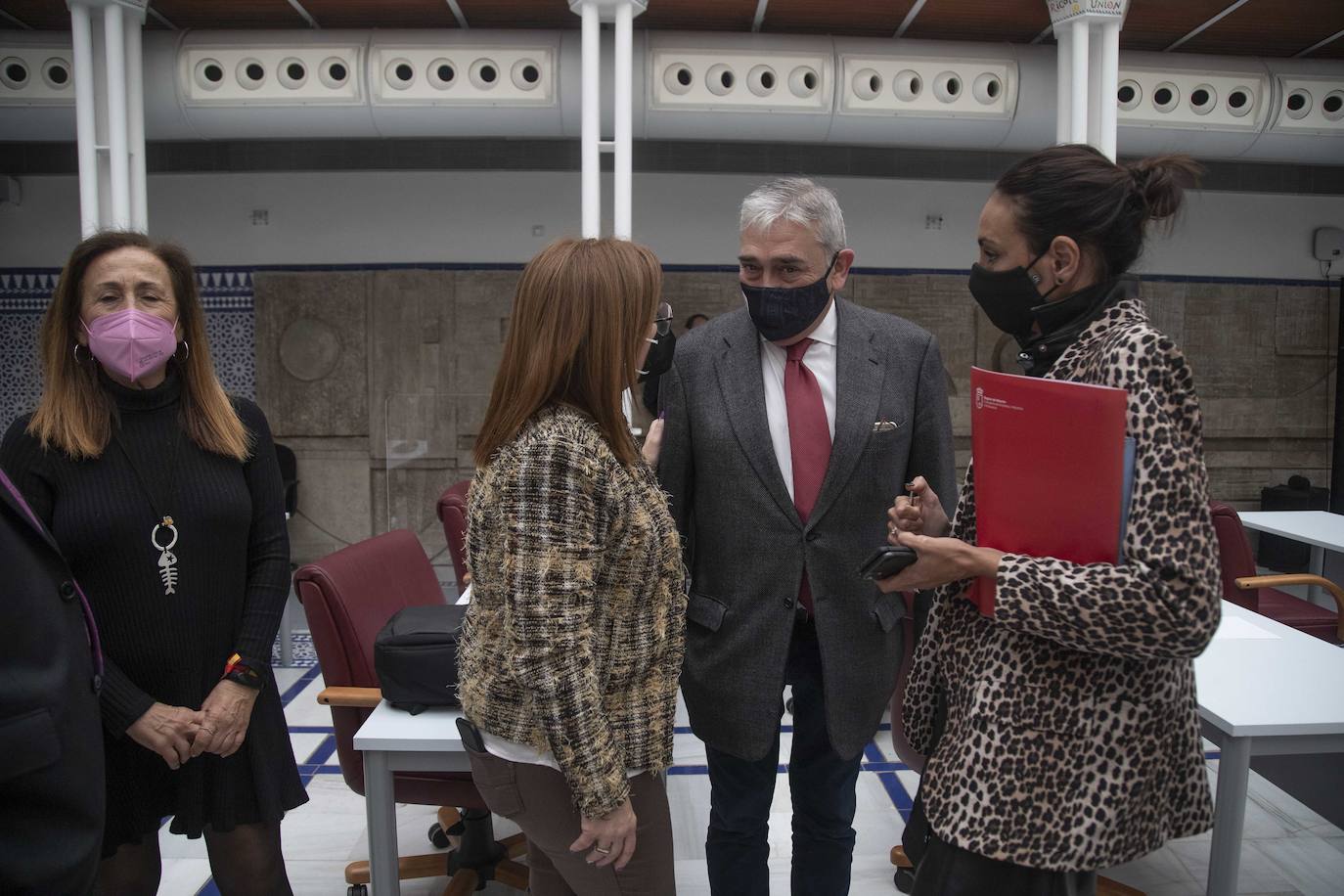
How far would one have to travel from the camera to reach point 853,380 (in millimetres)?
1873

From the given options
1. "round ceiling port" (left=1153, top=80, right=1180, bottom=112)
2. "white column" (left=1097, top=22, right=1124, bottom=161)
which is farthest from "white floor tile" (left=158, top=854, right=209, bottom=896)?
"round ceiling port" (left=1153, top=80, right=1180, bottom=112)

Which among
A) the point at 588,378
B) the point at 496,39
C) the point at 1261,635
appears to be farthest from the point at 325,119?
the point at 1261,635

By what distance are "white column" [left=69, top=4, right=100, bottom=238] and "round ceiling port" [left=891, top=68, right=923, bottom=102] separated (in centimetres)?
407

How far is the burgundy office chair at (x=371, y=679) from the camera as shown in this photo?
7.63ft

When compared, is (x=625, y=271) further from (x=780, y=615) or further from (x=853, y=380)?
(x=780, y=615)

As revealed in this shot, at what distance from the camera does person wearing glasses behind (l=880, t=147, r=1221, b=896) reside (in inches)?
44.1

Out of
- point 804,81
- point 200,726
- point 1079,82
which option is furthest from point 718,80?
point 200,726

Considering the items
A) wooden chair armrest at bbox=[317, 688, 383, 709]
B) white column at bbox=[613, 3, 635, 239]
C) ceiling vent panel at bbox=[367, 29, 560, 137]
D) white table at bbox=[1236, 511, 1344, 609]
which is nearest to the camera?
→ wooden chair armrest at bbox=[317, 688, 383, 709]

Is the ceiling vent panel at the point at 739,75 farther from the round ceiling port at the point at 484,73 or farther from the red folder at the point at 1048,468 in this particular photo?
the red folder at the point at 1048,468

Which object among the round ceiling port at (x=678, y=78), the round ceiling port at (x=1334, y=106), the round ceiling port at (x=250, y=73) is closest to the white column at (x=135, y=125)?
the round ceiling port at (x=250, y=73)

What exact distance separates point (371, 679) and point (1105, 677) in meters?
1.83

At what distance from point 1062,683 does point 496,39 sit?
4636mm

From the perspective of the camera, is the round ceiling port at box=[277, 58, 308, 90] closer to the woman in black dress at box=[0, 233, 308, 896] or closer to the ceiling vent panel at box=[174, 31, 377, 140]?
the ceiling vent panel at box=[174, 31, 377, 140]

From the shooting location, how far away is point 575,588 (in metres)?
1.32
